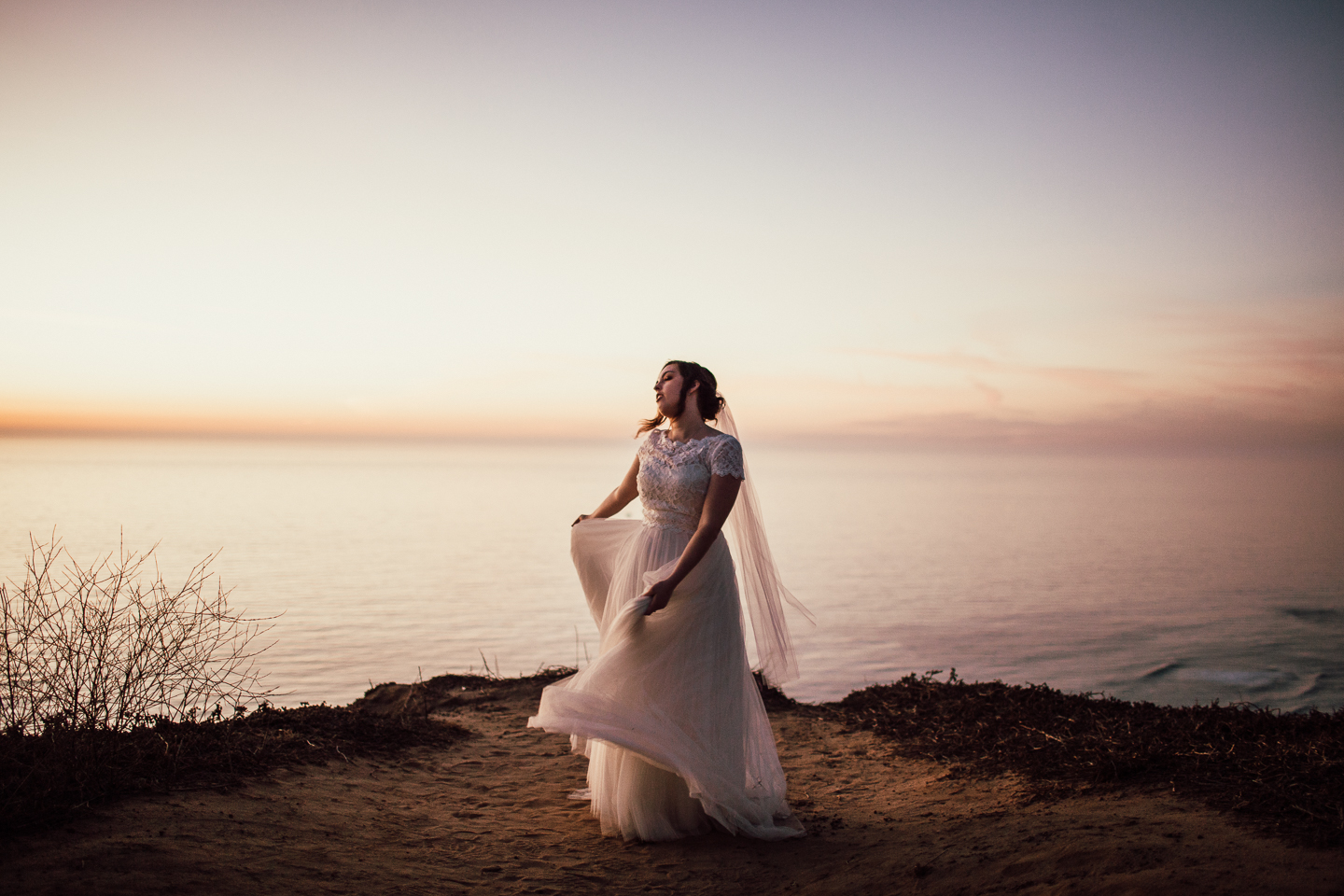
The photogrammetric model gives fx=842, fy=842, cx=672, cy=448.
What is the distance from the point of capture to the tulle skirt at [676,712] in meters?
4.81

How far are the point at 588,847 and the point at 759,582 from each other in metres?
2.05

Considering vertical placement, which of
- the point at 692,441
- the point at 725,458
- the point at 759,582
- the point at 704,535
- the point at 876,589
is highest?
the point at 692,441

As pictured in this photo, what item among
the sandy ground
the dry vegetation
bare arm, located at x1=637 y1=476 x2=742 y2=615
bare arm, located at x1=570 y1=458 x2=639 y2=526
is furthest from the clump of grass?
the dry vegetation

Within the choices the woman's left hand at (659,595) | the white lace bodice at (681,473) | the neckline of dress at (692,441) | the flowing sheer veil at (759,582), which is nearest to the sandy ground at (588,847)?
the flowing sheer veil at (759,582)

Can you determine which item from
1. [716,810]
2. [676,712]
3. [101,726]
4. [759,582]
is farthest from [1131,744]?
[101,726]

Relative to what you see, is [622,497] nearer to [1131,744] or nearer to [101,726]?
[101,726]

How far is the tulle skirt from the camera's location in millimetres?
4809

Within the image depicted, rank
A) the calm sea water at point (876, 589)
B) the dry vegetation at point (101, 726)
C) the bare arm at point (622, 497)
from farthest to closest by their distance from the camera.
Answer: the calm sea water at point (876, 589) → the bare arm at point (622, 497) → the dry vegetation at point (101, 726)

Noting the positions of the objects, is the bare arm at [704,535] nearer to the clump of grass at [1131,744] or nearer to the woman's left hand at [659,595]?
the woman's left hand at [659,595]

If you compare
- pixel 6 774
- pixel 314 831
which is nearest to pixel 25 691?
pixel 6 774

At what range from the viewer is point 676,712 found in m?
5.00

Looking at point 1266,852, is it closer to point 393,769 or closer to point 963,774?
point 963,774

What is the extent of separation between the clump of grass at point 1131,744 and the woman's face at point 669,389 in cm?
342

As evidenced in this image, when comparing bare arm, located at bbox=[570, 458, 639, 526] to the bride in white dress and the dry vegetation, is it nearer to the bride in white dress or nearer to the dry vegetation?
the bride in white dress
